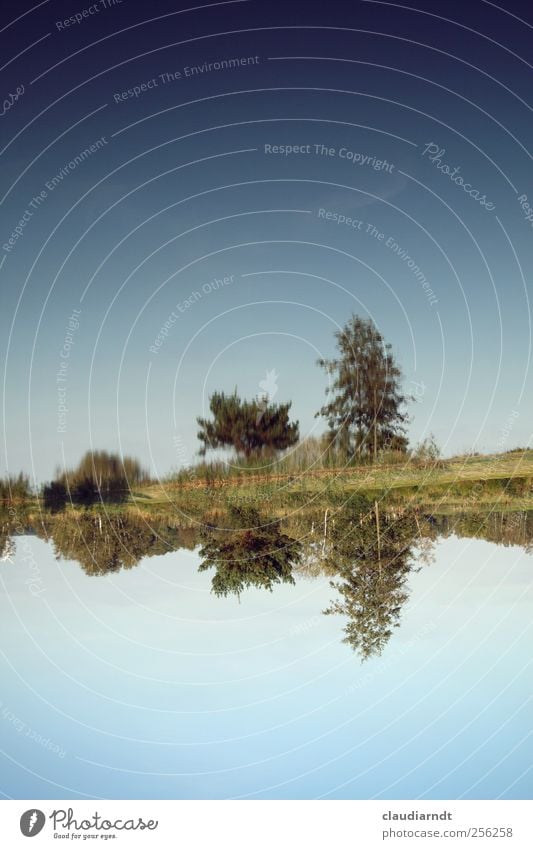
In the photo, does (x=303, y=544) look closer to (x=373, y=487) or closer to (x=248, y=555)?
(x=248, y=555)

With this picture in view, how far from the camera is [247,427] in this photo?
18312 millimetres

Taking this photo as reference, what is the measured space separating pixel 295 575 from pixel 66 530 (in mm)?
4412

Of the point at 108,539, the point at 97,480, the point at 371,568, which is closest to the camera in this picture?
the point at 371,568

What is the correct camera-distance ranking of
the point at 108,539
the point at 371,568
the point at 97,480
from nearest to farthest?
the point at 371,568 → the point at 108,539 → the point at 97,480

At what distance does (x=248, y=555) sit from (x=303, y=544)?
3.13 ft

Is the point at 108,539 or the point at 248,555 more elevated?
the point at 108,539

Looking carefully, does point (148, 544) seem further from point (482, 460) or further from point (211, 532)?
point (482, 460)

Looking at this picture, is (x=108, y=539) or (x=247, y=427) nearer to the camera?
(x=108, y=539)

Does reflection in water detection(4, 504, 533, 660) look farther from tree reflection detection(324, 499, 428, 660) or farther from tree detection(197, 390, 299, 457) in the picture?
tree detection(197, 390, 299, 457)

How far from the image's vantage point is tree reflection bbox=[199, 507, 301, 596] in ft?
47.6

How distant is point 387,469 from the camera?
60.7 ft

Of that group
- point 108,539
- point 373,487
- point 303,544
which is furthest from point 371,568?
point 108,539
